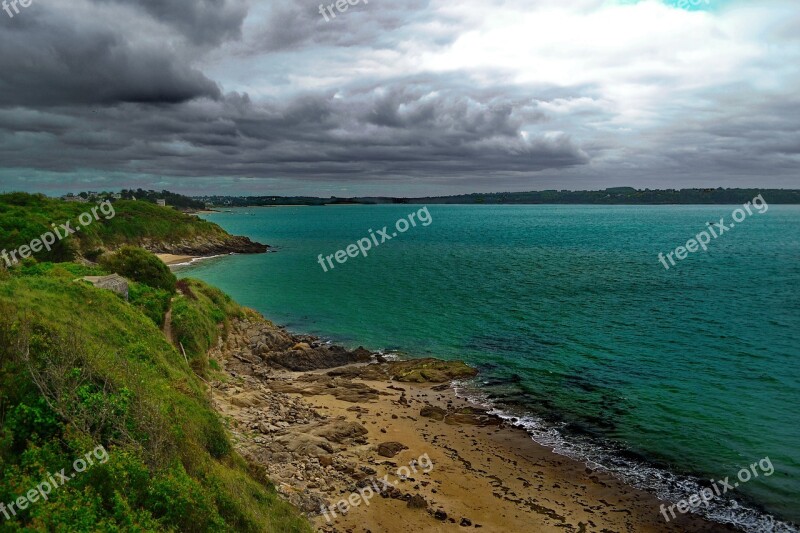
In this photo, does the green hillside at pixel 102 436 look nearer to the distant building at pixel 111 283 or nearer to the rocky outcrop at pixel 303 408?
the rocky outcrop at pixel 303 408

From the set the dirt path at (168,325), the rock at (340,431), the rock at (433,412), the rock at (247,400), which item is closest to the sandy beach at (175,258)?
the dirt path at (168,325)

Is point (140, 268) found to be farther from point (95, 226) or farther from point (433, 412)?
point (95, 226)

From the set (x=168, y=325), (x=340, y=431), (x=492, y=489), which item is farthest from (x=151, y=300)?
(x=492, y=489)

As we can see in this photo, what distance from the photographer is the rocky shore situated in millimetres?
17281

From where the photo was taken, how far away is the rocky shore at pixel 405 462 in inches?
680

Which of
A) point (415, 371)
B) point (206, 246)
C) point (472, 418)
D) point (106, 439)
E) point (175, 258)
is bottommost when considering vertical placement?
point (472, 418)

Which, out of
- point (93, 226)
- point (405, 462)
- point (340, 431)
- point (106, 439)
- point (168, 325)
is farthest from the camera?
point (93, 226)

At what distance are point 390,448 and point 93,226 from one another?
81611 millimetres

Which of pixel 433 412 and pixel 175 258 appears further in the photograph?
pixel 175 258

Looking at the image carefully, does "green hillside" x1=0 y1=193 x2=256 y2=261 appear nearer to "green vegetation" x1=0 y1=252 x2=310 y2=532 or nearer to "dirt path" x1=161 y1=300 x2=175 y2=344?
"dirt path" x1=161 y1=300 x2=175 y2=344

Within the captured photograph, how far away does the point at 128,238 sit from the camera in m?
93.2

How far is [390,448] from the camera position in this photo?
2208 cm

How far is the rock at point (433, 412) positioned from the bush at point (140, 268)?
19537mm

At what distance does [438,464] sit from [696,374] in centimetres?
2057
